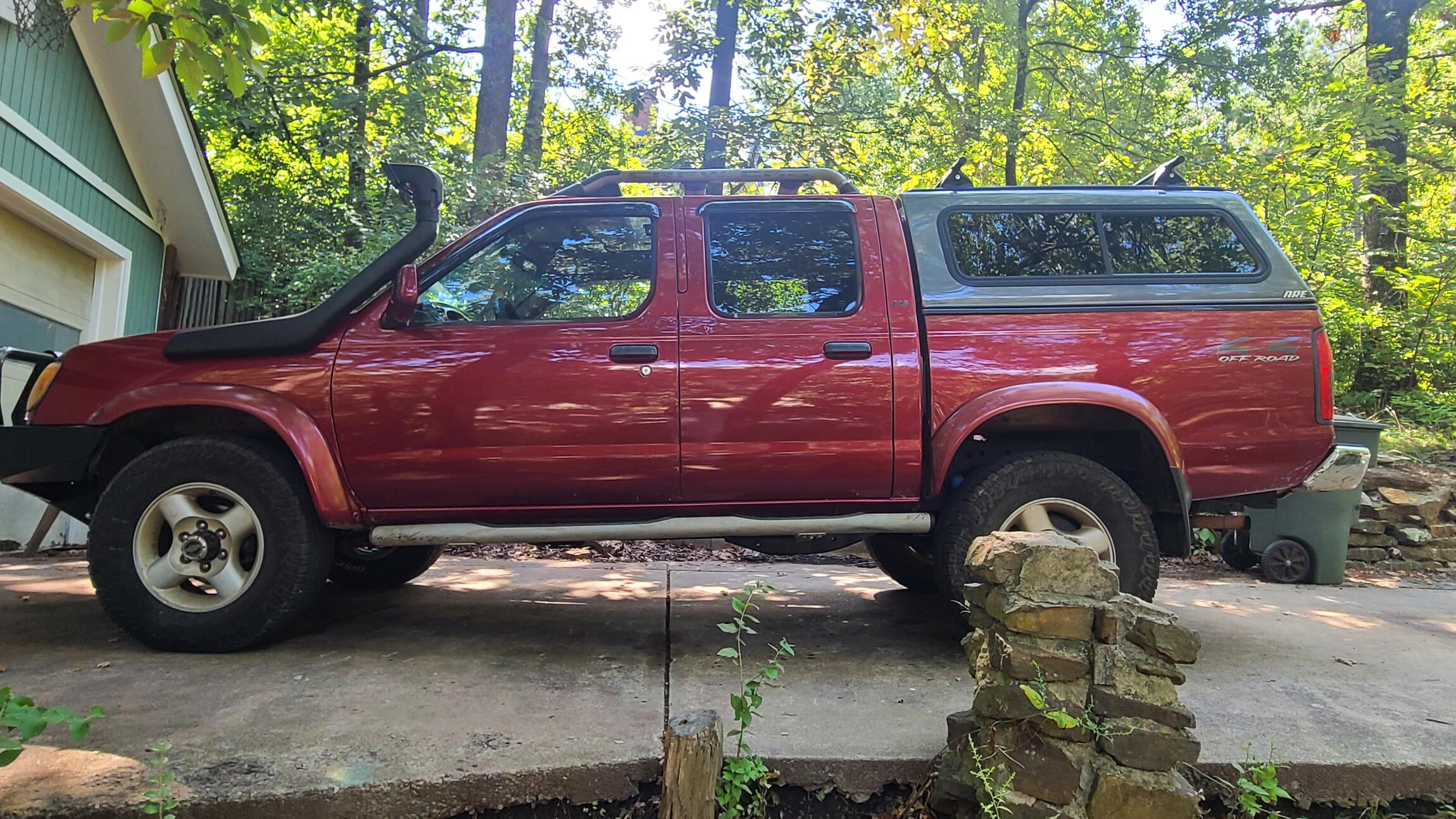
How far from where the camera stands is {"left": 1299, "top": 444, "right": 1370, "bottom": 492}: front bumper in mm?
3529

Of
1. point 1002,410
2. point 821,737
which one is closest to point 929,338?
point 1002,410

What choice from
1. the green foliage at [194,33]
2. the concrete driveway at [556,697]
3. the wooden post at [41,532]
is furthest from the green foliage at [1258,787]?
the wooden post at [41,532]

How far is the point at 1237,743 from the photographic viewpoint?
8.27 ft

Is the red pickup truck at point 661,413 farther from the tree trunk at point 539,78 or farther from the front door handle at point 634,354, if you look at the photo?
the tree trunk at point 539,78

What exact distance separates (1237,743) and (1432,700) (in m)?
1.29

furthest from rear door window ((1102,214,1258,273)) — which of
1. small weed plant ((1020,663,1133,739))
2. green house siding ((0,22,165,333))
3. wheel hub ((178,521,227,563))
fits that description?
green house siding ((0,22,165,333))

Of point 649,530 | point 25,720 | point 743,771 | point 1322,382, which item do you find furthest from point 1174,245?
point 25,720

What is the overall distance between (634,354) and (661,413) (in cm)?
28

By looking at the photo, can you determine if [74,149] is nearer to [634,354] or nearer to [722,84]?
[634,354]

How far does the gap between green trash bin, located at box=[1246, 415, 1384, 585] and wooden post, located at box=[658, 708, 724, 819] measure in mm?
5741

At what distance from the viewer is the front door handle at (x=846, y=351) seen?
3.48 meters

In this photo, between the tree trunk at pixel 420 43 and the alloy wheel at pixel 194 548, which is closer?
the alloy wheel at pixel 194 548

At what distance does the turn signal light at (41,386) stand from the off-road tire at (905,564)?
4.09 metres

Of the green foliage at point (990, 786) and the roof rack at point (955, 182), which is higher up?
the roof rack at point (955, 182)
